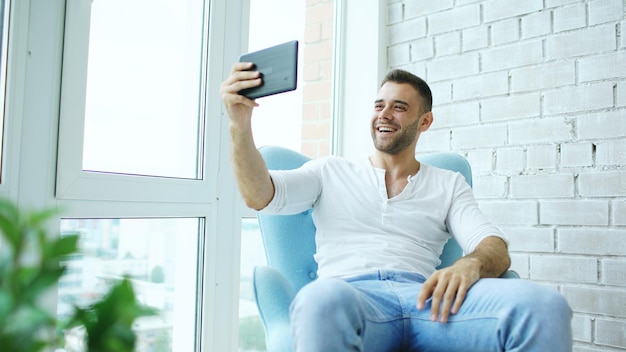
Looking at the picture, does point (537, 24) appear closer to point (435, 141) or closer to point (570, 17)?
point (570, 17)

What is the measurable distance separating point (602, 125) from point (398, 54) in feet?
3.07

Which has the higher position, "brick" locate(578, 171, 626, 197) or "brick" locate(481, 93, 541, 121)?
"brick" locate(481, 93, 541, 121)

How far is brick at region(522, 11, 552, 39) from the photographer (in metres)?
1.97

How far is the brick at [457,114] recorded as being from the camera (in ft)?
7.03

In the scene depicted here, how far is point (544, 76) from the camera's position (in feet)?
6.43

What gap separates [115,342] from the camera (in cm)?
25

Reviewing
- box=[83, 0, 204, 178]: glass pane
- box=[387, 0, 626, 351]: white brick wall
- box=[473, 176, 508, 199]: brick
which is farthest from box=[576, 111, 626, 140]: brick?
box=[83, 0, 204, 178]: glass pane

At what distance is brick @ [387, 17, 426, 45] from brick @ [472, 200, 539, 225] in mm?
814

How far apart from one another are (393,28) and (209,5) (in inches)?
38.0

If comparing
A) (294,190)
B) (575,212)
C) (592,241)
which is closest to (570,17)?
(575,212)

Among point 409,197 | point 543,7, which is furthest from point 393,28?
point 409,197

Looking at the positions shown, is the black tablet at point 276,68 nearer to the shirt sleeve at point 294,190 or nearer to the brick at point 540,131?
the shirt sleeve at point 294,190

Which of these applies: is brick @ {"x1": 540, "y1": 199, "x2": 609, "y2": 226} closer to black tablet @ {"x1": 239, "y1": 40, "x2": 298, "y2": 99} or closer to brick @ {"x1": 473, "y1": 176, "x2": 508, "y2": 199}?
brick @ {"x1": 473, "y1": 176, "x2": 508, "y2": 199}

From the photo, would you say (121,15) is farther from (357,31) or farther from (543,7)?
(543,7)
